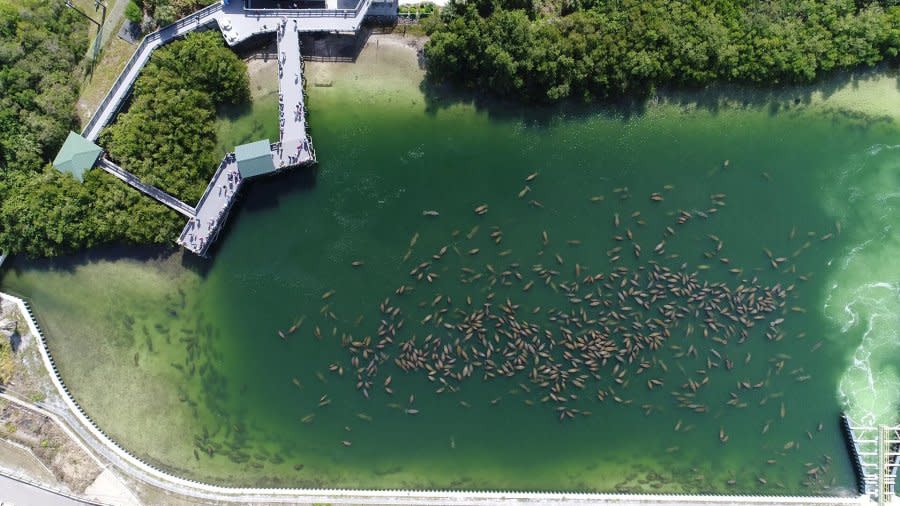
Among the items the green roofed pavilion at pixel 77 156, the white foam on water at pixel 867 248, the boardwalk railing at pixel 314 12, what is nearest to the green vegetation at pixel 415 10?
the boardwalk railing at pixel 314 12

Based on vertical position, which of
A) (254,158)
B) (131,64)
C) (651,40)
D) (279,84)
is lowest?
(254,158)

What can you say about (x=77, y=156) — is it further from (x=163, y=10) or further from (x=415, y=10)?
(x=415, y=10)

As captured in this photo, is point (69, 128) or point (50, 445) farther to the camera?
point (50, 445)

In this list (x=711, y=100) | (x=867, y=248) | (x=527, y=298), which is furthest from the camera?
(x=867, y=248)

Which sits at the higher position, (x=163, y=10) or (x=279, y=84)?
(x=163, y=10)

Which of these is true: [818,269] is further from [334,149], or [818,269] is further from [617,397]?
[334,149]

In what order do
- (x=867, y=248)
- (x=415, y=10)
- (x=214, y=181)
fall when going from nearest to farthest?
(x=214, y=181)
(x=415, y=10)
(x=867, y=248)

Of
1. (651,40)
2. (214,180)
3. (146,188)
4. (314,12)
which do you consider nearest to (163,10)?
(314,12)
